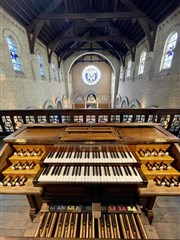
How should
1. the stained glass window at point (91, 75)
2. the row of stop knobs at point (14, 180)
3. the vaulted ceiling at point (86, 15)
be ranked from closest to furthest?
1. the row of stop knobs at point (14, 180)
2. the vaulted ceiling at point (86, 15)
3. the stained glass window at point (91, 75)

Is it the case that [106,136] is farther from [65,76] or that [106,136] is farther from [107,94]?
[107,94]

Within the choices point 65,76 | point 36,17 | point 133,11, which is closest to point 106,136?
point 133,11

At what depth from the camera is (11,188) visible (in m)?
1.27

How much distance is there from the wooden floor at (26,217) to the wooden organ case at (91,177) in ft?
0.56

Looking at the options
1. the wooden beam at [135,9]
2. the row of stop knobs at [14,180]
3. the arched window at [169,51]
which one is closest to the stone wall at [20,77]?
the row of stop knobs at [14,180]

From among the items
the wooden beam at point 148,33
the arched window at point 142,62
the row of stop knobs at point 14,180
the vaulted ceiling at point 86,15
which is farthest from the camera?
the arched window at point 142,62

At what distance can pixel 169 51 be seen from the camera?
17.7 ft

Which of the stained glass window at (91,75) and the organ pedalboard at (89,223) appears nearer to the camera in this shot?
the organ pedalboard at (89,223)

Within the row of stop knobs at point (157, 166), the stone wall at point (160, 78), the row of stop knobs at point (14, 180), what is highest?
the stone wall at point (160, 78)

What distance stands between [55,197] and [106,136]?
1026 millimetres

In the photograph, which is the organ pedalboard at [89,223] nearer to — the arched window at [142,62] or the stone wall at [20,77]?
the stone wall at [20,77]

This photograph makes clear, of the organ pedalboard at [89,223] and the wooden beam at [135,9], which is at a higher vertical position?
the wooden beam at [135,9]

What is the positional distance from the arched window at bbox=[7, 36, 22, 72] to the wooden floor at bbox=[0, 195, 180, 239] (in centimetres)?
608

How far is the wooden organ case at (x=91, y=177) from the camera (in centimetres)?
122
